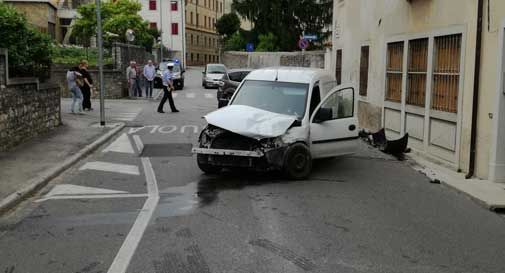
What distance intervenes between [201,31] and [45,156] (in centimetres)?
9061

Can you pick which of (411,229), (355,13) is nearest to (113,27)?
(355,13)

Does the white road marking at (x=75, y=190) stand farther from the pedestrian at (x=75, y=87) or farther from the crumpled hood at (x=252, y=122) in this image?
the pedestrian at (x=75, y=87)

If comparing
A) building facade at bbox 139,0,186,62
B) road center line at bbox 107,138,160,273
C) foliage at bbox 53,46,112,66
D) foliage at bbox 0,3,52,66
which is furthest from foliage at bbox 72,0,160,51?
road center line at bbox 107,138,160,273

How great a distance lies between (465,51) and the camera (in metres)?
11.0

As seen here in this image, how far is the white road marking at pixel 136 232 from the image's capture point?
18.3 ft

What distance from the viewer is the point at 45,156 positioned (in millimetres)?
11891

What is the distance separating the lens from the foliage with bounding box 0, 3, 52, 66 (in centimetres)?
1336

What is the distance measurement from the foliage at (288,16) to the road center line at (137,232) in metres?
42.8

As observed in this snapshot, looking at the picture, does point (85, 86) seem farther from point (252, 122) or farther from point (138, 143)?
point (252, 122)

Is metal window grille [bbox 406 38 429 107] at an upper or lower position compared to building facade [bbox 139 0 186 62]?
lower

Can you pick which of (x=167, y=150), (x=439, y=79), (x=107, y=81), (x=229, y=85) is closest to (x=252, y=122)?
(x=167, y=150)

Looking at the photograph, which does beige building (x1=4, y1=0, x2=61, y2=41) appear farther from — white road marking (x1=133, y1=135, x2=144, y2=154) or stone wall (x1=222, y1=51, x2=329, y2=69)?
white road marking (x1=133, y1=135, x2=144, y2=154)

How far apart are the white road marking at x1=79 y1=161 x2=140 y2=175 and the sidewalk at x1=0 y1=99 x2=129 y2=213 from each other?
0.37 metres

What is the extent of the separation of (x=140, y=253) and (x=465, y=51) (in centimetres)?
763
